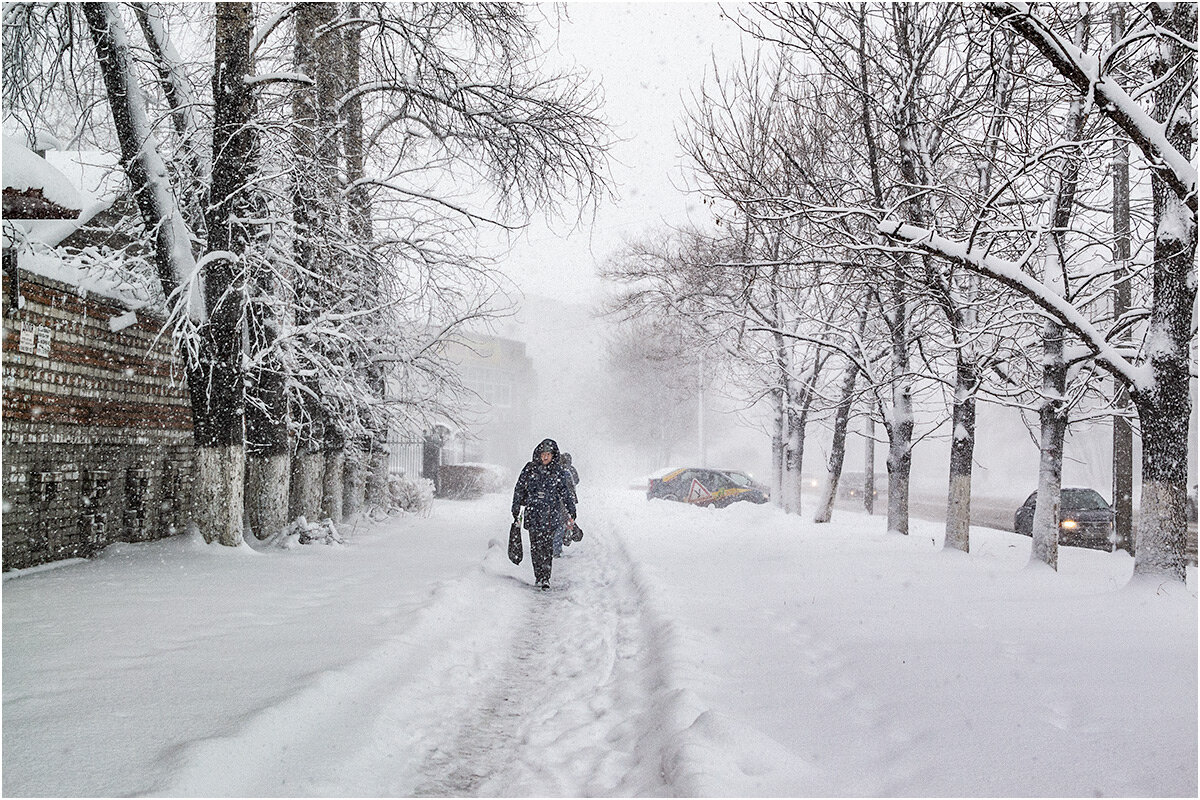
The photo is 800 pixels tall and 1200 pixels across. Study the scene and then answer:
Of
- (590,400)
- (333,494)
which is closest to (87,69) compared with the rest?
(333,494)

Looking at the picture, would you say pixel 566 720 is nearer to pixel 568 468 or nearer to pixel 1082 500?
pixel 568 468

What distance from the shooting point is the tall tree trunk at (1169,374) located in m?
6.71

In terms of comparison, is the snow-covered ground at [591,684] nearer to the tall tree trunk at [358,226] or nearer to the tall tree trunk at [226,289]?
the tall tree trunk at [226,289]

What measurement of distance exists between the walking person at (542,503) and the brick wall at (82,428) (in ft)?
15.0

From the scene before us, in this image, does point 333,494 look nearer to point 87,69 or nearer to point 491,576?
point 491,576

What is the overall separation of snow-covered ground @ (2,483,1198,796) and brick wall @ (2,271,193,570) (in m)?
0.56

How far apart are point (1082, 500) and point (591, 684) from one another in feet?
48.8

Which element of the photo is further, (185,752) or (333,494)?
(333,494)

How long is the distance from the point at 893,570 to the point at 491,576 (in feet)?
16.4

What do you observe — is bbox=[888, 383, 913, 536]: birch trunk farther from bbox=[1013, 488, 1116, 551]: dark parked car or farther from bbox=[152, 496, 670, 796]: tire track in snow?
bbox=[152, 496, 670, 796]: tire track in snow

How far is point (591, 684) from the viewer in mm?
5305

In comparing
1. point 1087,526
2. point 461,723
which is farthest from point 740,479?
point 461,723

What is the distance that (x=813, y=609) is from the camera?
22.2 feet

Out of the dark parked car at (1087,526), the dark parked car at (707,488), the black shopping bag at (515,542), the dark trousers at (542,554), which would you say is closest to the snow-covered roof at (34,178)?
the black shopping bag at (515,542)
